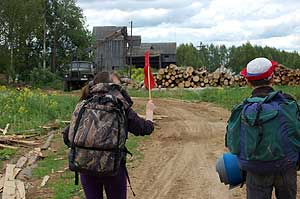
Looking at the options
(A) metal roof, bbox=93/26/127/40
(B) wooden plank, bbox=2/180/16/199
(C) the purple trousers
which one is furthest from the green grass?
(A) metal roof, bbox=93/26/127/40

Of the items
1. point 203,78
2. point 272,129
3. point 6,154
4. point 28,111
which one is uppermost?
Result: point 272,129

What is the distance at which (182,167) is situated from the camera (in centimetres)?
984

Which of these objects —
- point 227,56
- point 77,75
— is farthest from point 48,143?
point 227,56

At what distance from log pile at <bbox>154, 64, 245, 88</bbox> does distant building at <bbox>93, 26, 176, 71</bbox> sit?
73.9 feet

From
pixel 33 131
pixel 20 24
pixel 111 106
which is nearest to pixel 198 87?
pixel 33 131

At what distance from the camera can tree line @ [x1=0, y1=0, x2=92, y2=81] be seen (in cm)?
5100

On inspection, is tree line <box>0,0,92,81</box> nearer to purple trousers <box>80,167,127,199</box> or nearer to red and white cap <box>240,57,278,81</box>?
purple trousers <box>80,167,127,199</box>

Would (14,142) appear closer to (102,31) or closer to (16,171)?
(16,171)

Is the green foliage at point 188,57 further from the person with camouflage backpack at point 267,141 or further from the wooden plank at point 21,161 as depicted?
the person with camouflage backpack at point 267,141

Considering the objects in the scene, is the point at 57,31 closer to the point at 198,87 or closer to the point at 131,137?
the point at 198,87

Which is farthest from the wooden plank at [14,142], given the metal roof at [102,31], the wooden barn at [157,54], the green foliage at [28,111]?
the metal roof at [102,31]

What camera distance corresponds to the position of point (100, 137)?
4.44 metres

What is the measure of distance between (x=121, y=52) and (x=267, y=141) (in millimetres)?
60776

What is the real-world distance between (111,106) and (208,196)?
367 centimetres
